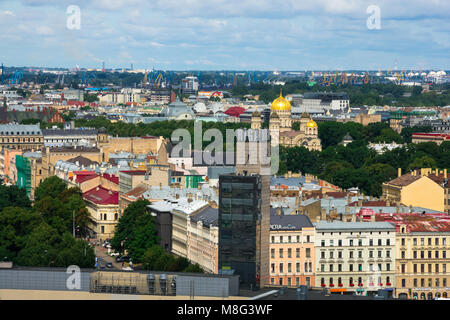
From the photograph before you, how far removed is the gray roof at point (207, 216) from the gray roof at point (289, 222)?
2.67 m

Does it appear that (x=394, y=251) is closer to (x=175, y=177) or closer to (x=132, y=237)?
(x=132, y=237)

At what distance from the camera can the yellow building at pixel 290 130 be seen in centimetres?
15119

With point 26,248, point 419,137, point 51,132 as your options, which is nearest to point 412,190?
point 26,248

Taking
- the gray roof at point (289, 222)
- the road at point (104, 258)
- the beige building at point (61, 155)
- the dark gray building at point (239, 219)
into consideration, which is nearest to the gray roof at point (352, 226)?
the gray roof at point (289, 222)

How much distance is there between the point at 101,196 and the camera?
3479 inches

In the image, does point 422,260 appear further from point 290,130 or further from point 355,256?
point 290,130

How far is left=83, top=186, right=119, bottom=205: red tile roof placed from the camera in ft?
282

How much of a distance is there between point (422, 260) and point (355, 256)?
3.14 metres

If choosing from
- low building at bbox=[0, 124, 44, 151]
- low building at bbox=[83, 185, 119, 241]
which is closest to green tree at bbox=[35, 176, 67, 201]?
low building at bbox=[83, 185, 119, 241]

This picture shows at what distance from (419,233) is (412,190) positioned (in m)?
16.3

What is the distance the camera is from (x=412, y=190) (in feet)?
264

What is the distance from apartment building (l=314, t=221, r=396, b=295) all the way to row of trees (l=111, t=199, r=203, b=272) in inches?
260

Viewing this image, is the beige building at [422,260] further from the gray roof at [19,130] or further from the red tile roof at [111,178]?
the gray roof at [19,130]
